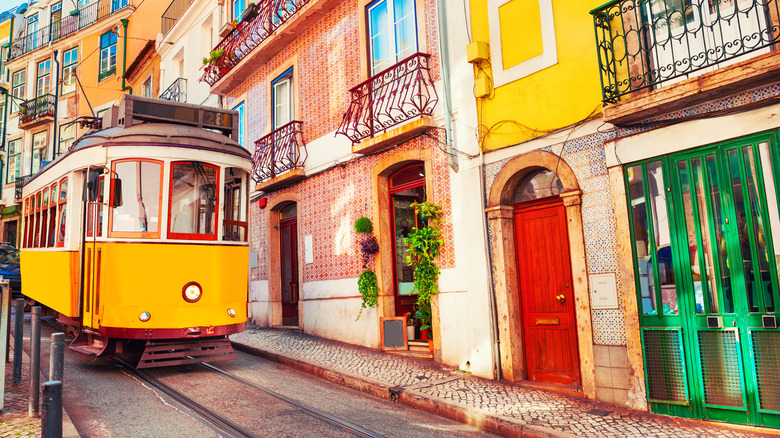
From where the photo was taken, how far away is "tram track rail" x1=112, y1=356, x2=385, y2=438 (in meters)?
4.86

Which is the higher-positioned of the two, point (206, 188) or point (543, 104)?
point (543, 104)

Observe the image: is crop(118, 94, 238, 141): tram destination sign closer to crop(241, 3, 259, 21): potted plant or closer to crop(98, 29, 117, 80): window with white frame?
crop(241, 3, 259, 21): potted plant

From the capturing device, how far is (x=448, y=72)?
26.8ft

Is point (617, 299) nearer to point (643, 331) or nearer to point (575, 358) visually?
point (643, 331)

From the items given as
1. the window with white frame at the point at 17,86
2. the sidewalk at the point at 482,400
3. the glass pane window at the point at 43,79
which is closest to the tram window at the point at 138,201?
the sidewalk at the point at 482,400

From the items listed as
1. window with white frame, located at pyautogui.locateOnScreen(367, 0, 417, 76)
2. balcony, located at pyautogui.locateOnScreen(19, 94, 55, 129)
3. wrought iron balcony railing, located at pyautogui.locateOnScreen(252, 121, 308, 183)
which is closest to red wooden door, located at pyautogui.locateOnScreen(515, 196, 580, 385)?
window with white frame, located at pyautogui.locateOnScreen(367, 0, 417, 76)

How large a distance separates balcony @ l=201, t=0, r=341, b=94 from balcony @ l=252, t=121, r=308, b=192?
199cm

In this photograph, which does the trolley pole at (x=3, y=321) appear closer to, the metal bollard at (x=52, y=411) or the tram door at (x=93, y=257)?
the tram door at (x=93, y=257)

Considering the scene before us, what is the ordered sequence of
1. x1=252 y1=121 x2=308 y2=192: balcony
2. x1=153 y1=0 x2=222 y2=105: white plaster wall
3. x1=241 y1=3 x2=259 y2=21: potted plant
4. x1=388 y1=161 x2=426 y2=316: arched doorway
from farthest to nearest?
x1=153 y1=0 x2=222 y2=105: white plaster wall, x1=241 y1=3 x2=259 y2=21: potted plant, x1=252 y1=121 x2=308 y2=192: balcony, x1=388 y1=161 x2=426 y2=316: arched doorway

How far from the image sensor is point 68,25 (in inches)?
1088

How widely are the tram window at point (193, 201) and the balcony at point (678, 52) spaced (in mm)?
4963

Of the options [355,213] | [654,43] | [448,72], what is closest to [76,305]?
[355,213]

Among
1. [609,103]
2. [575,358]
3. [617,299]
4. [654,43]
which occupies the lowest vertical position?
[575,358]

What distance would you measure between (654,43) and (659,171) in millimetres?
1277
